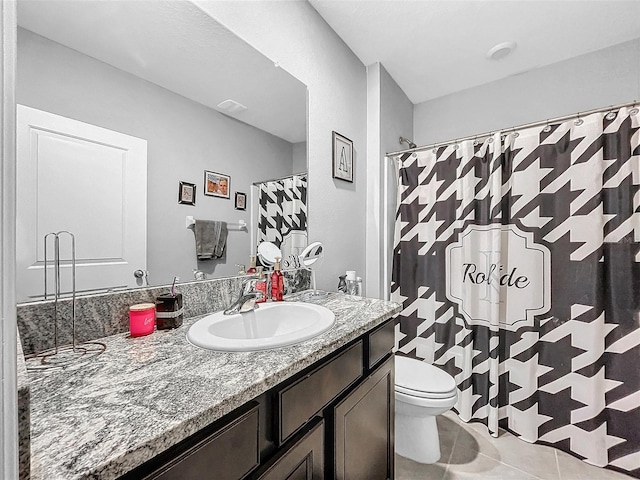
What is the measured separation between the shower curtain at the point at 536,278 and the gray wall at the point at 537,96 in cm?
69

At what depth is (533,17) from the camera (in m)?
1.68

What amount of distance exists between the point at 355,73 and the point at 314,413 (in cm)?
205

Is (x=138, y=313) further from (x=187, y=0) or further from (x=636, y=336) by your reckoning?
(x=636, y=336)

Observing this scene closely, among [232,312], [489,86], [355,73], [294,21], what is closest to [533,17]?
[489,86]

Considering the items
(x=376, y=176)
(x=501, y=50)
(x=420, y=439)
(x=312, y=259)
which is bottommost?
(x=420, y=439)

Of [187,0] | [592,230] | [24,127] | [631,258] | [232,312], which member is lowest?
[232,312]

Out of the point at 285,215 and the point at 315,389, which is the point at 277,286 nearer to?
the point at 285,215

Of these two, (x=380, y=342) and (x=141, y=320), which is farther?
(x=380, y=342)

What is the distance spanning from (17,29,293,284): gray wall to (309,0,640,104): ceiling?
3.28ft

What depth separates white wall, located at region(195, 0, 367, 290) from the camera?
4.34ft

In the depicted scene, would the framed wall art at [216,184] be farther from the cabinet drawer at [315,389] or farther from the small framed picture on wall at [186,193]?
the cabinet drawer at [315,389]

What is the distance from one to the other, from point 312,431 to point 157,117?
1.10 m

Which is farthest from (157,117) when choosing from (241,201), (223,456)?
(223,456)

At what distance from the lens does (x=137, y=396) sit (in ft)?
1.77
